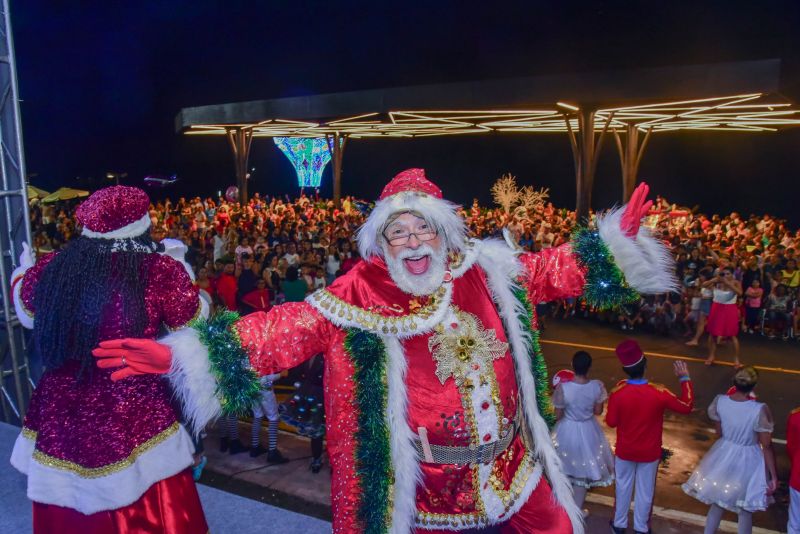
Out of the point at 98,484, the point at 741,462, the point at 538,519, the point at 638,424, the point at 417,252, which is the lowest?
the point at 741,462

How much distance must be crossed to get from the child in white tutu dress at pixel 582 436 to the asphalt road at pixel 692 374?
1.03m

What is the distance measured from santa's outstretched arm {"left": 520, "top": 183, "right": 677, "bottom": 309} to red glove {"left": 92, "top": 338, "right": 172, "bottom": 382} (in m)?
1.62

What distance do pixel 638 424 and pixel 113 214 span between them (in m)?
3.60

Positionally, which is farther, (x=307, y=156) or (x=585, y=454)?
(x=307, y=156)

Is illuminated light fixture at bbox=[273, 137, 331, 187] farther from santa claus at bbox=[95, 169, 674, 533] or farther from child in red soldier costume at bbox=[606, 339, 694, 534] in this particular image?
santa claus at bbox=[95, 169, 674, 533]

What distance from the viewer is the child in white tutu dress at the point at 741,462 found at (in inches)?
163

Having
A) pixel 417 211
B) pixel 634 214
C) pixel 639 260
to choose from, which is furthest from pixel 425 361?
pixel 634 214

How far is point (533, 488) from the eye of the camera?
268 centimetres

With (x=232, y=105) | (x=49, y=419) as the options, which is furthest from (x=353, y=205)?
(x=49, y=419)

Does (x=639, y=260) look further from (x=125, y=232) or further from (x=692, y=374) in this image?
(x=692, y=374)

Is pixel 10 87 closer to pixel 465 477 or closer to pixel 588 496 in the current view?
pixel 465 477

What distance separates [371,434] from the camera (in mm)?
2516

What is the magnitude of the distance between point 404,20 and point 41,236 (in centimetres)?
1323

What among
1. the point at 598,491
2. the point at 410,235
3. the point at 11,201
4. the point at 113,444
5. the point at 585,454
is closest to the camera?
the point at 113,444
